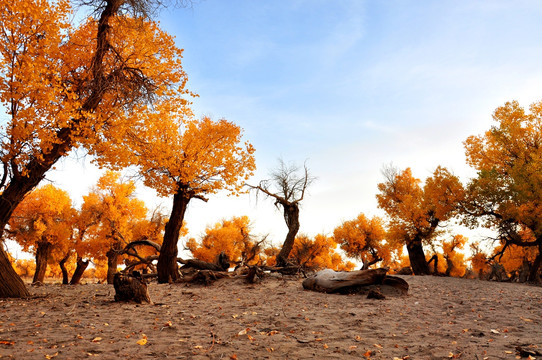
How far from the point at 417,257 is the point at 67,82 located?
25394 millimetres

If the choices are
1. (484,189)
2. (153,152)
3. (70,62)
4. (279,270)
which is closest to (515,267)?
(484,189)

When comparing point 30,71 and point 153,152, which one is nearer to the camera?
point 30,71

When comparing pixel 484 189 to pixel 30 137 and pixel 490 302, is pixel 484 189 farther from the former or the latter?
pixel 30 137

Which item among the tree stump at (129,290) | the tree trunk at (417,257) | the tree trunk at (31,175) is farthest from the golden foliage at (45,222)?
the tree trunk at (417,257)

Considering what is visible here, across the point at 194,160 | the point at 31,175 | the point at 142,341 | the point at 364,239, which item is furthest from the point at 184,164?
the point at 364,239

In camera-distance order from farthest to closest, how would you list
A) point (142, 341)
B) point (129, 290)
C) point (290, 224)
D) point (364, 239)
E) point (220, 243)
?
point (220, 243) < point (364, 239) < point (290, 224) < point (129, 290) < point (142, 341)

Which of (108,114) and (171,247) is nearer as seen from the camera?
(108,114)

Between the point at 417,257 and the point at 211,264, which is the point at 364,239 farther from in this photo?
the point at 211,264

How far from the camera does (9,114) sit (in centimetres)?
920

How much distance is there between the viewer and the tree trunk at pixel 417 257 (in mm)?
25688

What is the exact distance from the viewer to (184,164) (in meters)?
13.8

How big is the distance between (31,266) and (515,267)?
72.0 metres

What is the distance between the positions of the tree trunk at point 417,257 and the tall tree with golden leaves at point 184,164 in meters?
17.3

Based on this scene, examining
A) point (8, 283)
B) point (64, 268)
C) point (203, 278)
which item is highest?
point (8, 283)
